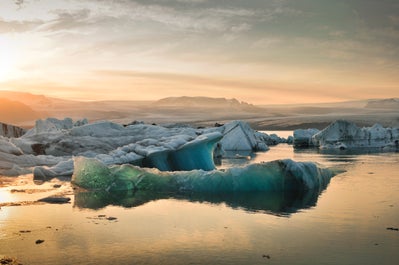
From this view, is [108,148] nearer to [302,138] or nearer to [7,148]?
[7,148]

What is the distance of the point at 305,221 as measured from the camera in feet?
31.7

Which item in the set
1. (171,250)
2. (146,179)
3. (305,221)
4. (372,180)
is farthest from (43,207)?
(372,180)

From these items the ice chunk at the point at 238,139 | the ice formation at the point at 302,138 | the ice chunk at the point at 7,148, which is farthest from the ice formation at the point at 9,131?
the ice formation at the point at 302,138

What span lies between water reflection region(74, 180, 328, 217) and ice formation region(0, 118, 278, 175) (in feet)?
15.7

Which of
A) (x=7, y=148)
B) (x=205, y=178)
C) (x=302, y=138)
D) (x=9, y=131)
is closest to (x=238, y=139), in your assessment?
(x=302, y=138)

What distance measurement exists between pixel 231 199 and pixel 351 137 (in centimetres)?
2959

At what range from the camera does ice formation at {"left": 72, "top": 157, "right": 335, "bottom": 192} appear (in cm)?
1363

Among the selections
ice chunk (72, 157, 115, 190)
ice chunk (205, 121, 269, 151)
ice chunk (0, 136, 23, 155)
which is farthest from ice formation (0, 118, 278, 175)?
ice chunk (205, 121, 269, 151)

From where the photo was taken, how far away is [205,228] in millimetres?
8891

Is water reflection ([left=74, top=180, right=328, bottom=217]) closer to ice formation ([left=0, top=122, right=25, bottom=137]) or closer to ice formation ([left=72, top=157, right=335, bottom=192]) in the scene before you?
ice formation ([left=72, top=157, right=335, bottom=192])

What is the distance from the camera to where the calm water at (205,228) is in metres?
7.02

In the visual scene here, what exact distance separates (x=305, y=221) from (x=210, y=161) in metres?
9.43

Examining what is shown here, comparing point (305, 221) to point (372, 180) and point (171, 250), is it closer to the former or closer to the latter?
point (171, 250)

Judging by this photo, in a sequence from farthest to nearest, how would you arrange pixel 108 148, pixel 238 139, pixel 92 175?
pixel 238 139 < pixel 108 148 < pixel 92 175
